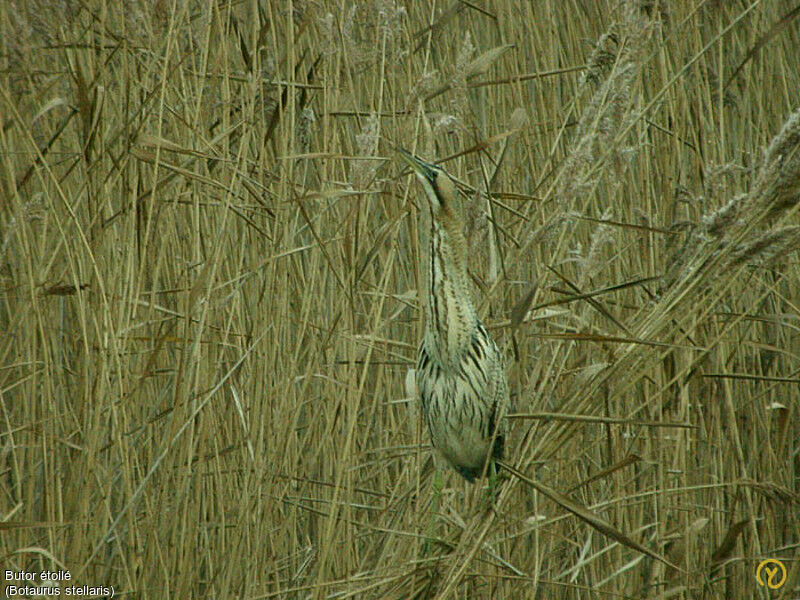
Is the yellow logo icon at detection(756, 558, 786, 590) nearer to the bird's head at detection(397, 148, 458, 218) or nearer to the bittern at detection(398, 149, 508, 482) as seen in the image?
the bittern at detection(398, 149, 508, 482)

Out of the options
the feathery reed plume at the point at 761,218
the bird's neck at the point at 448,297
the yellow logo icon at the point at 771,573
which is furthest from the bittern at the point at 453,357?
the yellow logo icon at the point at 771,573

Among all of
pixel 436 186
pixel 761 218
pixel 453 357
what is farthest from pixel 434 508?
pixel 761 218

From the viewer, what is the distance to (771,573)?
1.93 m

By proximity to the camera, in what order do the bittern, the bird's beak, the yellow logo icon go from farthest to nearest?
the yellow logo icon, the bittern, the bird's beak

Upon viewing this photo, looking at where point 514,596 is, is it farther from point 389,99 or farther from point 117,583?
point 389,99

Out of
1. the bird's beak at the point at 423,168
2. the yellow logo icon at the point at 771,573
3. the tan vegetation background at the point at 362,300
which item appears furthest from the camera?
the yellow logo icon at the point at 771,573

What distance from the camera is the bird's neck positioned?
1715mm

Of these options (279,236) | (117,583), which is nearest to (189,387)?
(279,236)

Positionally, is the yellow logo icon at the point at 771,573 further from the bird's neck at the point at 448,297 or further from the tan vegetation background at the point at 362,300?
the bird's neck at the point at 448,297

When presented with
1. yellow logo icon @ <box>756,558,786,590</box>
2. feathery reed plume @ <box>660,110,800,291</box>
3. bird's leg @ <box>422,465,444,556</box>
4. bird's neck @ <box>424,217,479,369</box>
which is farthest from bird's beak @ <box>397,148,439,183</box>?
yellow logo icon @ <box>756,558,786,590</box>

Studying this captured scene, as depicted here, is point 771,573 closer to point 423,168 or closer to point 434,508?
point 434,508

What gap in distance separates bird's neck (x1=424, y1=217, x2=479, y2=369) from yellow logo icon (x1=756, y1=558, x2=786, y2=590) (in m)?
0.71

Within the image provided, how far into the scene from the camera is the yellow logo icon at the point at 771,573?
191 cm

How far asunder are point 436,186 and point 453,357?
33 centimetres
